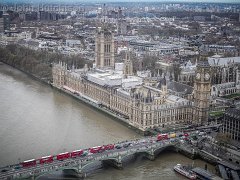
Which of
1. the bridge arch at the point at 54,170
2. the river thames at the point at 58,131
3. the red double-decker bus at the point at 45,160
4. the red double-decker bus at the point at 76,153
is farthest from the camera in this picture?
the river thames at the point at 58,131

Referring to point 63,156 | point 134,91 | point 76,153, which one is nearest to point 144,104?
point 134,91

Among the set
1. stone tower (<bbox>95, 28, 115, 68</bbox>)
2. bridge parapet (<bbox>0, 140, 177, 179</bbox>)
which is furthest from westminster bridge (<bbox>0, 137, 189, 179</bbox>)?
stone tower (<bbox>95, 28, 115, 68</bbox>)

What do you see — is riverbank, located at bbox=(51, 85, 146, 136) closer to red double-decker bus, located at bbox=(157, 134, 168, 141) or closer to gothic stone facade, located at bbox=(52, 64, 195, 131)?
gothic stone facade, located at bbox=(52, 64, 195, 131)

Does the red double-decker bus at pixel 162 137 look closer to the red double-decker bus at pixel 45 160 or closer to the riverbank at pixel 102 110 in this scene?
the riverbank at pixel 102 110

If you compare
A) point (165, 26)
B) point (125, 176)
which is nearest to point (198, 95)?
point (125, 176)

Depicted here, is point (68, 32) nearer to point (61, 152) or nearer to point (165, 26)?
point (165, 26)

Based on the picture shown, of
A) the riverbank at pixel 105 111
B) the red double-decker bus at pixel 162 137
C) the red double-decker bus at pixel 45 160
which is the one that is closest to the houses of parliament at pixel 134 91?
the riverbank at pixel 105 111
